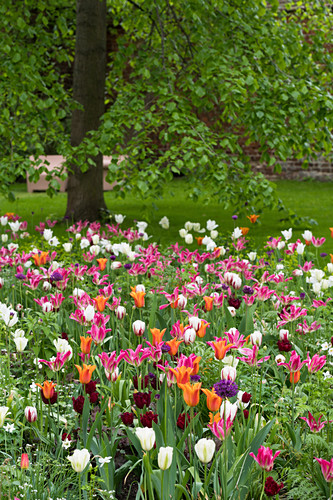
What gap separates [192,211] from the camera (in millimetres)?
9242

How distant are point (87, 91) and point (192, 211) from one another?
2585 mm

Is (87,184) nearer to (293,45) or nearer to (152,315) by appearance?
(293,45)

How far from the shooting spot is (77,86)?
748 centimetres

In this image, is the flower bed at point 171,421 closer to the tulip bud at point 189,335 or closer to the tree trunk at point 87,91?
the tulip bud at point 189,335

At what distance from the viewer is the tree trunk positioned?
7.38 metres

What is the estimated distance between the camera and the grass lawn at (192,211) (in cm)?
687

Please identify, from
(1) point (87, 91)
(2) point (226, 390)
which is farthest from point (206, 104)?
(2) point (226, 390)

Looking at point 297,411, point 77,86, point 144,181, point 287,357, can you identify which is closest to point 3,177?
point 144,181

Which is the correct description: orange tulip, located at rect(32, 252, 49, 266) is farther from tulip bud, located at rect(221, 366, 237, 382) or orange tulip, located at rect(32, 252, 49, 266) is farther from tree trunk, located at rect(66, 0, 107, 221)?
tree trunk, located at rect(66, 0, 107, 221)

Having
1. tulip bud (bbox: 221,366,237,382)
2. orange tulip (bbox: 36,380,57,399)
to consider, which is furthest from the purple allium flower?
orange tulip (bbox: 36,380,57,399)

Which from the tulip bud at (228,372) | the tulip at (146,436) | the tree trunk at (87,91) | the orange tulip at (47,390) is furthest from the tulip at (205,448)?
the tree trunk at (87,91)

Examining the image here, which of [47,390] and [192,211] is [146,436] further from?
[192,211]

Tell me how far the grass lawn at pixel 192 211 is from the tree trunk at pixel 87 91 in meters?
0.39

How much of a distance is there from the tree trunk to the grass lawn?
39 centimetres
